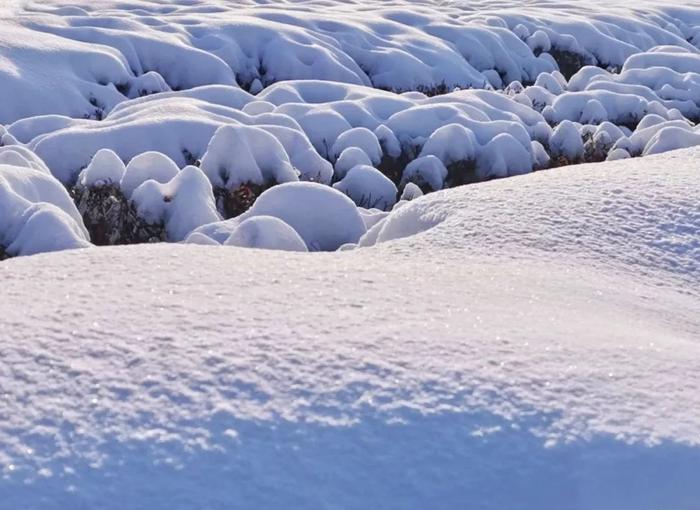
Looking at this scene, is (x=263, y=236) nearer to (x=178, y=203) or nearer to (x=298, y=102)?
(x=178, y=203)

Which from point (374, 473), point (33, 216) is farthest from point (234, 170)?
point (374, 473)

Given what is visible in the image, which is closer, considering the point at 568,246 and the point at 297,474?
the point at 297,474

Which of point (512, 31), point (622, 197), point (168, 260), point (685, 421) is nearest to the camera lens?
point (685, 421)

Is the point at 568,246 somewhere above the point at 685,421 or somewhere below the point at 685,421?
below

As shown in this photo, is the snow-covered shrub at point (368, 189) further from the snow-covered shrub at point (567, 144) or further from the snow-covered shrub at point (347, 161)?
the snow-covered shrub at point (567, 144)

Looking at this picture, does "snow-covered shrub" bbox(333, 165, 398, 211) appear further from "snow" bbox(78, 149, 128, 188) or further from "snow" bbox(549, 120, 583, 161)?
"snow" bbox(549, 120, 583, 161)

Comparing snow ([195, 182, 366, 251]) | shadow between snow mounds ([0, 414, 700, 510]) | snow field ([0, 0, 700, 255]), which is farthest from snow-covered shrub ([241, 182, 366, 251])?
shadow between snow mounds ([0, 414, 700, 510])

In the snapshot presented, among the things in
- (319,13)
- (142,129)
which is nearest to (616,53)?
(319,13)

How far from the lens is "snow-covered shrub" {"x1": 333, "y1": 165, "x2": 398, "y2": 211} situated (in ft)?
20.7

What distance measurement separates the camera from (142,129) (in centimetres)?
661

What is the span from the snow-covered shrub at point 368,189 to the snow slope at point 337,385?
3.09m

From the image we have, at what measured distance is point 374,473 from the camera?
181 cm

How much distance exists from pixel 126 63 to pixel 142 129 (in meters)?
3.32

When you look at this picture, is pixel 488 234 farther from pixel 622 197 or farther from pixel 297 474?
pixel 297 474
